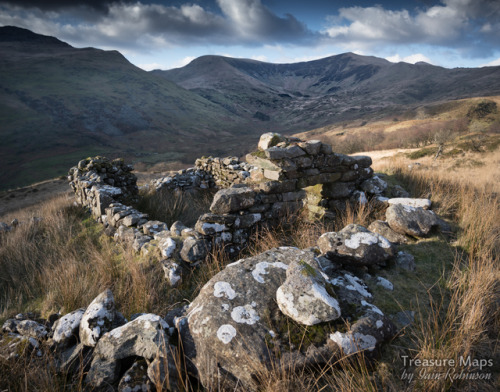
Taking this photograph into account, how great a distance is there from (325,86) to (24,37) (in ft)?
533

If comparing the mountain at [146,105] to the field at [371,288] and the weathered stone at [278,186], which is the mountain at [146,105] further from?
the weathered stone at [278,186]

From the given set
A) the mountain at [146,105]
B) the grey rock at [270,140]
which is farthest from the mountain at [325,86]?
the grey rock at [270,140]

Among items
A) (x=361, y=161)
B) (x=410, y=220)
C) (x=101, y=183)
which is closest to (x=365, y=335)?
(x=410, y=220)

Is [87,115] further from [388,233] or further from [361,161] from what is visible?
[388,233]

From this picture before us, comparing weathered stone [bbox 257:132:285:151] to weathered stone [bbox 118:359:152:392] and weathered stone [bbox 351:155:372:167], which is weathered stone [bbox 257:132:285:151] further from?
weathered stone [bbox 118:359:152:392]

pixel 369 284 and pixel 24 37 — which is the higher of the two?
pixel 24 37

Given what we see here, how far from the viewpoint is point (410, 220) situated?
3.98 metres

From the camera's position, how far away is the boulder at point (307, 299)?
1.98 m

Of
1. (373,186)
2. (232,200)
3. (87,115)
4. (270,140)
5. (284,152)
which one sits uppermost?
(87,115)

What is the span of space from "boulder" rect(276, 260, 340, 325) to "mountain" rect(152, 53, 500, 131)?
7089cm

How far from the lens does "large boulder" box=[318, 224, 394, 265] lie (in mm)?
3098

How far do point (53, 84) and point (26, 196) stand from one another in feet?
233

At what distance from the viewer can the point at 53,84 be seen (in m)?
68.2

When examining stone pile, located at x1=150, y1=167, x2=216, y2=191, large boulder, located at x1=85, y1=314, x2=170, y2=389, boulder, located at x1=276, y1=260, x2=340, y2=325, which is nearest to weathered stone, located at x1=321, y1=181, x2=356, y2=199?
boulder, located at x1=276, y1=260, x2=340, y2=325
